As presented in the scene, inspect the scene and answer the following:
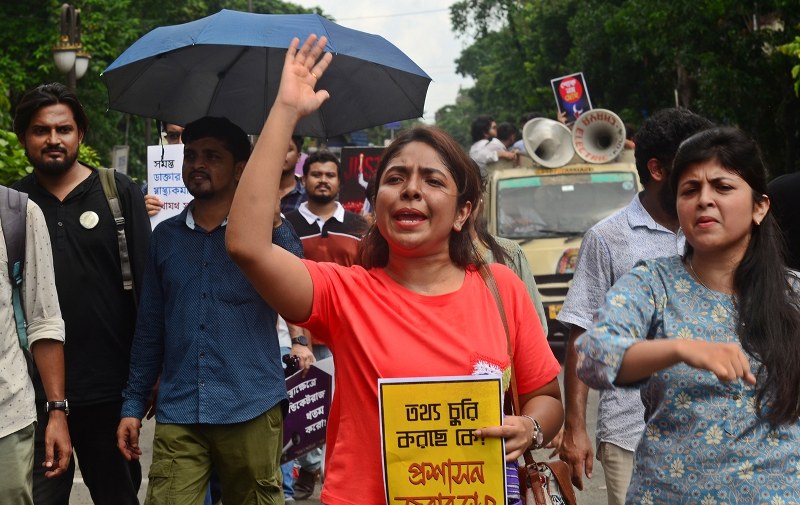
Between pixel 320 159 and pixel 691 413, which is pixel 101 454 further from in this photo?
pixel 320 159

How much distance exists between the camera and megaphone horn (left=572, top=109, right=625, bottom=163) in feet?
43.2

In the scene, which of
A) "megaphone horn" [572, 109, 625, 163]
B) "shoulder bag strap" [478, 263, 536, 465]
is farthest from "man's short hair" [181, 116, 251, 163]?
"megaphone horn" [572, 109, 625, 163]

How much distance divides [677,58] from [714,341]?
19.9m

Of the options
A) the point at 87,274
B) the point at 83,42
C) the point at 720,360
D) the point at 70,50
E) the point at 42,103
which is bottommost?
the point at 87,274

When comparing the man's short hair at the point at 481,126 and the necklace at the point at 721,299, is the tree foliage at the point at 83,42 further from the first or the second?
the necklace at the point at 721,299

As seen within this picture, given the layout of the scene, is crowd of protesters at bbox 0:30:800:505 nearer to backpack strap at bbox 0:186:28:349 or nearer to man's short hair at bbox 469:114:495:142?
backpack strap at bbox 0:186:28:349

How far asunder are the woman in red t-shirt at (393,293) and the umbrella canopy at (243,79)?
1.32m

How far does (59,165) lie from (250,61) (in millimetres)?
897

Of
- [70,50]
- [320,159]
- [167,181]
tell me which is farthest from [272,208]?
[70,50]

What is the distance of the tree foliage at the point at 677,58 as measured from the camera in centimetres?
1906

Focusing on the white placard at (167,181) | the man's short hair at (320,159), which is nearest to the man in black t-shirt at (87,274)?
the white placard at (167,181)

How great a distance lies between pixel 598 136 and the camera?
1354 centimetres

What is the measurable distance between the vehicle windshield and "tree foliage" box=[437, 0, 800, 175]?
225cm

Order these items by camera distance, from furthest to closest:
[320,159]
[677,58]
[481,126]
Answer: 1. [677,58]
2. [481,126]
3. [320,159]
